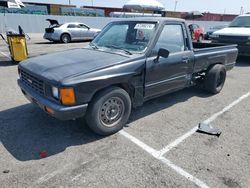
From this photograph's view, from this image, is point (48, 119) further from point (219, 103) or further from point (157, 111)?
point (219, 103)

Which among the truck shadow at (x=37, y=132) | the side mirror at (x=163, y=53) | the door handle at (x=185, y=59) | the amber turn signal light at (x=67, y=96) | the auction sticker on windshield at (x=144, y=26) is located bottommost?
the truck shadow at (x=37, y=132)

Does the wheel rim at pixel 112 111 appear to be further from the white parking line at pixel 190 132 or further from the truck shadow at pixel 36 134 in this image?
the white parking line at pixel 190 132

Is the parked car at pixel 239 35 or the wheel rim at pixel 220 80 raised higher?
the parked car at pixel 239 35

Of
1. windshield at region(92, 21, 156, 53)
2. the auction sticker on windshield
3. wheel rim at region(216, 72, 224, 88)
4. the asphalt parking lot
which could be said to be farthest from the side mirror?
wheel rim at region(216, 72, 224, 88)

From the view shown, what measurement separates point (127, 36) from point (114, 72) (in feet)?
3.88

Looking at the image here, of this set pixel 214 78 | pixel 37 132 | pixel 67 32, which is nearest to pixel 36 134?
pixel 37 132

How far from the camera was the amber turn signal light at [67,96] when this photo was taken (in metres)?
2.84

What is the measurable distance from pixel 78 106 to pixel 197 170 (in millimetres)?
1739

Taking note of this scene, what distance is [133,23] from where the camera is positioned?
13.9 feet

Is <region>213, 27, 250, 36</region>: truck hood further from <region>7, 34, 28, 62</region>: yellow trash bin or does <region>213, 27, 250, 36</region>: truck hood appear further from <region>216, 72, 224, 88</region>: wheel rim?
<region>7, 34, 28, 62</region>: yellow trash bin

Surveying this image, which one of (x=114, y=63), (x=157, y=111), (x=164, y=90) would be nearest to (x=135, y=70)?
(x=114, y=63)

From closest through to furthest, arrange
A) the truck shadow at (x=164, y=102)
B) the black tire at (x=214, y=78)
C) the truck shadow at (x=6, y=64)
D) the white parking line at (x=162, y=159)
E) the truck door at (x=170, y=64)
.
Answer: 1. the white parking line at (x=162, y=159)
2. the truck door at (x=170, y=64)
3. the truck shadow at (x=164, y=102)
4. the black tire at (x=214, y=78)
5. the truck shadow at (x=6, y=64)

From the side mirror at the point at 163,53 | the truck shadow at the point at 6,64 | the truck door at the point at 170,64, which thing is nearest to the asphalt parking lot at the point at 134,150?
the truck door at the point at 170,64

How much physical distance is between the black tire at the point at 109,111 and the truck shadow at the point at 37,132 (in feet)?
0.75
